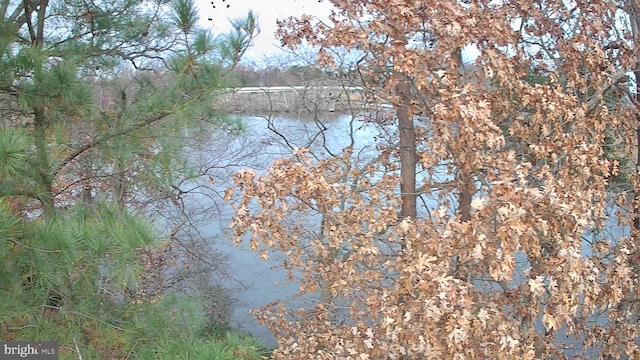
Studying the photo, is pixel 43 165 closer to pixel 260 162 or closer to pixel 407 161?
pixel 407 161

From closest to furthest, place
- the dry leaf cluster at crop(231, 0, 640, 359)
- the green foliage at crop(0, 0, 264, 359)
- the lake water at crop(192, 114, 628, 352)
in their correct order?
the green foliage at crop(0, 0, 264, 359)
the dry leaf cluster at crop(231, 0, 640, 359)
the lake water at crop(192, 114, 628, 352)

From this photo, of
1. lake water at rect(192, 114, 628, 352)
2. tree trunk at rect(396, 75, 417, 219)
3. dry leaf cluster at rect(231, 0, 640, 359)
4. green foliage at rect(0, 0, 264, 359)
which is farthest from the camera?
lake water at rect(192, 114, 628, 352)

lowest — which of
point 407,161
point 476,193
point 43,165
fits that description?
point 476,193

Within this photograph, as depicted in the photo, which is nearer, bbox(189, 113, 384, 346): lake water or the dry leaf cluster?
the dry leaf cluster

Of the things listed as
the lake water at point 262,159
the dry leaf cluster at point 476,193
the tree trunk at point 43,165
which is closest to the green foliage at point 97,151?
the tree trunk at point 43,165

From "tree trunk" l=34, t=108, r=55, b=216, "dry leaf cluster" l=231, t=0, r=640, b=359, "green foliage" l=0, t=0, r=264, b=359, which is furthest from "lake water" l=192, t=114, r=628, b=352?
"tree trunk" l=34, t=108, r=55, b=216

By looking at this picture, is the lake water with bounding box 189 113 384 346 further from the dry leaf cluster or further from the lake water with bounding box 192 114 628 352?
the dry leaf cluster

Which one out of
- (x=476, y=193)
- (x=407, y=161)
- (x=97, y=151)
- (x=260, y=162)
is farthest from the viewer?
(x=260, y=162)

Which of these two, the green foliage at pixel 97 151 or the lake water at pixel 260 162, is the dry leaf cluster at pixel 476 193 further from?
the lake water at pixel 260 162

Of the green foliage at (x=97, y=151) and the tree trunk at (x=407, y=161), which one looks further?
the tree trunk at (x=407, y=161)

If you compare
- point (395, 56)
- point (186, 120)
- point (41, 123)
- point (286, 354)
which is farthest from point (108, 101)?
point (286, 354)

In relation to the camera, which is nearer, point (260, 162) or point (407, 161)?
point (407, 161)

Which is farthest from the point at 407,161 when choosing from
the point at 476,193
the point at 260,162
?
the point at 260,162

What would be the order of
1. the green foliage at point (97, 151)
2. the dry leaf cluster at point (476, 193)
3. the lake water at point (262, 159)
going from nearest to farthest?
the green foliage at point (97, 151) < the dry leaf cluster at point (476, 193) < the lake water at point (262, 159)
